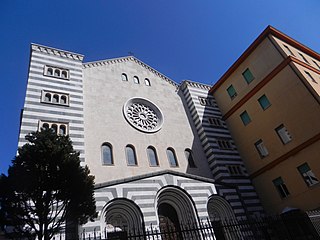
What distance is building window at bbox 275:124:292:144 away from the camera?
16172mm

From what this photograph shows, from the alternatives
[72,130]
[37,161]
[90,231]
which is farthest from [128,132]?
[37,161]

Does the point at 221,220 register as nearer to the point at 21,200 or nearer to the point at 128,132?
the point at 128,132

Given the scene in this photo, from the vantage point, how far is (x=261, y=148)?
18.1 meters

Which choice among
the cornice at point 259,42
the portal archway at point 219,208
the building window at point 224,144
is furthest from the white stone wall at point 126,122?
the cornice at point 259,42

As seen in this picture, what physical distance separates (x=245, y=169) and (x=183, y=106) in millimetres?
7685

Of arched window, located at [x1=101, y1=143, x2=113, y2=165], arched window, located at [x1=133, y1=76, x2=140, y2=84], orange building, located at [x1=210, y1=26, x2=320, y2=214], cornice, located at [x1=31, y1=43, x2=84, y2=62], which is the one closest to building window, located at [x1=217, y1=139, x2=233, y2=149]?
orange building, located at [x1=210, y1=26, x2=320, y2=214]

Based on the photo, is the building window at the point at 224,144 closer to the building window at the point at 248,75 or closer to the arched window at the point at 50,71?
the building window at the point at 248,75

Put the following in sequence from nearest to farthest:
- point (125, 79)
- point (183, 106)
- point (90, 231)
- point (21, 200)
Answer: point (21, 200) < point (90, 231) < point (125, 79) < point (183, 106)

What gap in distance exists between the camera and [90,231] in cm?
1060

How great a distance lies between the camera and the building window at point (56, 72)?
54.3 ft

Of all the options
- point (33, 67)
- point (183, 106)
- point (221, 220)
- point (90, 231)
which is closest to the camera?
point (90, 231)

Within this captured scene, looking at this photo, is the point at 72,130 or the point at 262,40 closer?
the point at 72,130

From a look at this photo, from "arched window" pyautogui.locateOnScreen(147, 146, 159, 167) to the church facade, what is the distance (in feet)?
0.24

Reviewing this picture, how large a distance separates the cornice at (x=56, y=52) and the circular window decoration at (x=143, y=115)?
544cm
